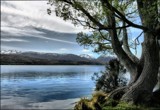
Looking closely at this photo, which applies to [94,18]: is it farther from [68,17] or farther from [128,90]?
[128,90]

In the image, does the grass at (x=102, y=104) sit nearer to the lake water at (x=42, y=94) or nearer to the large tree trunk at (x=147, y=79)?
the large tree trunk at (x=147, y=79)

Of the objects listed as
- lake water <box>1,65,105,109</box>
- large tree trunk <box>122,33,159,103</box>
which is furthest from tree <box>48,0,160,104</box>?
lake water <box>1,65,105,109</box>

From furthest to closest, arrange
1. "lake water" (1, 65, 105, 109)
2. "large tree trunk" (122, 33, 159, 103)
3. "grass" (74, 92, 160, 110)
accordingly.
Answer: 1. "lake water" (1, 65, 105, 109)
2. "large tree trunk" (122, 33, 159, 103)
3. "grass" (74, 92, 160, 110)

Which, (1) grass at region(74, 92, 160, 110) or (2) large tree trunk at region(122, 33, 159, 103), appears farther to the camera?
(2) large tree trunk at region(122, 33, 159, 103)

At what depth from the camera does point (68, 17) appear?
2112 cm

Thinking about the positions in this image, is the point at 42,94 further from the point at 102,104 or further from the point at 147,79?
the point at 147,79

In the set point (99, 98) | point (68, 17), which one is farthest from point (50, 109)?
point (68, 17)

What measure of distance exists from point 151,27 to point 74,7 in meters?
5.78

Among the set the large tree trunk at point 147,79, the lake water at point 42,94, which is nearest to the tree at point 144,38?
the large tree trunk at point 147,79

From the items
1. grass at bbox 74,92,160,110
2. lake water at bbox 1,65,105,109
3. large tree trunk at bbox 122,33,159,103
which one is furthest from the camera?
lake water at bbox 1,65,105,109

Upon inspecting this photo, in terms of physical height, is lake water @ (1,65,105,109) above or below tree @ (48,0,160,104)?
below

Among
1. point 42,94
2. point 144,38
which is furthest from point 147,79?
point 42,94

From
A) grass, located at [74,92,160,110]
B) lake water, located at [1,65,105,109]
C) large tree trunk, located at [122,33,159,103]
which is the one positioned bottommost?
lake water, located at [1,65,105,109]

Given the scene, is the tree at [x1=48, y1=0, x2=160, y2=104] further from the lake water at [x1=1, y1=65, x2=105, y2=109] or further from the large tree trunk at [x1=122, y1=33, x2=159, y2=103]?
the lake water at [x1=1, y1=65, x2=105, y2=109]
